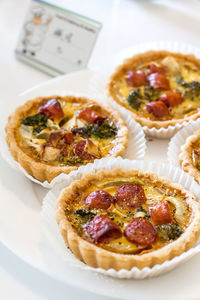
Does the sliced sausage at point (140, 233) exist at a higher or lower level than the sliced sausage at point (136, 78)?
lower

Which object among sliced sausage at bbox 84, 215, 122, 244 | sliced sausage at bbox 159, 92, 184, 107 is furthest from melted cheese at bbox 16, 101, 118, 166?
sliced sausage at bbox 84, 215, 122, 244

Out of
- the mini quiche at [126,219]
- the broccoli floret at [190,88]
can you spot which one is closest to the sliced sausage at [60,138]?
the mini quiche at [126,219]

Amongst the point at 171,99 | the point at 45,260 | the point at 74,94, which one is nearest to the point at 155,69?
the point at 171,99

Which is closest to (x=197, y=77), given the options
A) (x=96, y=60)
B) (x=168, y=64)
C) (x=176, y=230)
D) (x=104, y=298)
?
(x=168, y=64)

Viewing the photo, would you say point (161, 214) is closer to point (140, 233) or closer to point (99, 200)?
point (140, 233)

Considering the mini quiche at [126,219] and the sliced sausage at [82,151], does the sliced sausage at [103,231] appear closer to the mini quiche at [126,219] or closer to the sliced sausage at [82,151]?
the mini quiche at [126,219]

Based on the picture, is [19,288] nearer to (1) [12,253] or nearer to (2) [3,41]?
(1) [12,253]

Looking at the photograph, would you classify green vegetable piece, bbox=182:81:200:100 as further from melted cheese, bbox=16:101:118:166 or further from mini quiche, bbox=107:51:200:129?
melted cheese, bbox=16:101:118:166
